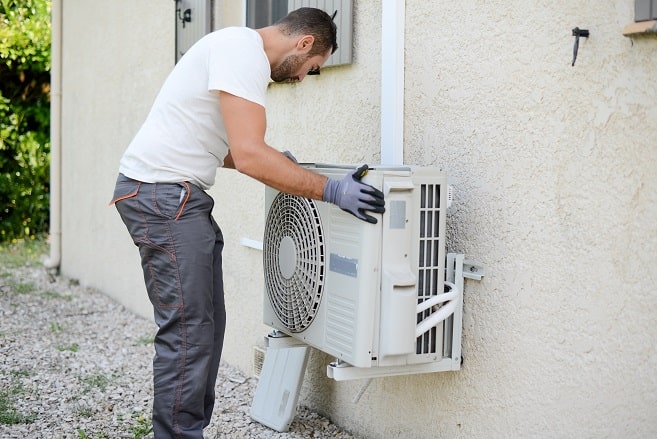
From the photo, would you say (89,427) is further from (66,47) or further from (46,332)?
(66,47)

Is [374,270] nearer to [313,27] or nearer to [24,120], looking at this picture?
[313,27]

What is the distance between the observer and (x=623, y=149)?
7.97 feet

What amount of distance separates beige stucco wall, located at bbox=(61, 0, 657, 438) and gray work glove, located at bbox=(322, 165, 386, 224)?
19.7 inches

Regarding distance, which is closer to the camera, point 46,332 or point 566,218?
point 566,218

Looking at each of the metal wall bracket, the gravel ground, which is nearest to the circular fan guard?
the metal wall bracket

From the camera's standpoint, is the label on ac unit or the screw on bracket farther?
the label on ac unit

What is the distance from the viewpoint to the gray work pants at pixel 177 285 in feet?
9.98

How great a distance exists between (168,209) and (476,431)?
4.48 ft

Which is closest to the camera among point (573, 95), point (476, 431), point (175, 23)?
point (573, 95)

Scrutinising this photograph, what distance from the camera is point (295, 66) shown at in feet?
10.2

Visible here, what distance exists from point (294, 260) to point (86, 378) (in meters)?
2.18

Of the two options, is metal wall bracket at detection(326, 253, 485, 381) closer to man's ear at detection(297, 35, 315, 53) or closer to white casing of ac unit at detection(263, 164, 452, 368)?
white casing of ac unit at detection(263, 164, 452, 368)

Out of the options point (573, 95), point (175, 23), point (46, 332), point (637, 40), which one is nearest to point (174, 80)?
point (573, 95)

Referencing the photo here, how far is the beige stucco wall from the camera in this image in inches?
95.3
